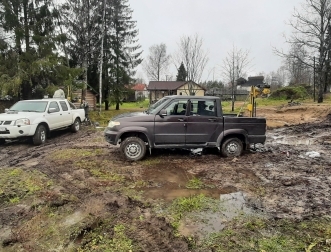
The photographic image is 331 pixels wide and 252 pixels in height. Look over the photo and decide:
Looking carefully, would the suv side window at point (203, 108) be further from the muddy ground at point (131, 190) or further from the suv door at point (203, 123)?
the muddy ground at point (131, 190)

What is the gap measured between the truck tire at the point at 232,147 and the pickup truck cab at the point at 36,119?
22.4 ft

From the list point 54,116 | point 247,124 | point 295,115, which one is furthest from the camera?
point 295,115

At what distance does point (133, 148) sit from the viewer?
7.02 metres

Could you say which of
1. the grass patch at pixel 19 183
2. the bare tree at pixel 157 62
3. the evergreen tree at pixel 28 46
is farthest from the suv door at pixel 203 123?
the bare tree at pixel 157 62

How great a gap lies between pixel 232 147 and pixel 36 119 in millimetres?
7141

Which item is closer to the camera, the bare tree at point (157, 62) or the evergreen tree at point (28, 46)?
the evergreen tree at point (28, 46)

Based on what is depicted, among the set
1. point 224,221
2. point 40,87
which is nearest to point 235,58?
point 40,87

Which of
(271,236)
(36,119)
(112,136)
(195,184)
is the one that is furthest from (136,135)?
(271,236)

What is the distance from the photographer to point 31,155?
772 cm

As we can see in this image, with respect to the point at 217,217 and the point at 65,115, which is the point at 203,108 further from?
the point at 65,115

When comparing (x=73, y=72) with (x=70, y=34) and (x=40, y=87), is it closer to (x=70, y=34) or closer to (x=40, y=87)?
(x=40, y=87)

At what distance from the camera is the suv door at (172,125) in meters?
7.01

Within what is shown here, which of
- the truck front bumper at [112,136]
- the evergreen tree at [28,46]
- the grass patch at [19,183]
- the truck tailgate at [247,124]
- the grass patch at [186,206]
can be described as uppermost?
the evergreen tree at [28,46]

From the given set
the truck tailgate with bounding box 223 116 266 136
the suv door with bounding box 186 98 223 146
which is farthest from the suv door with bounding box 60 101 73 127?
the truck tailgate with bounding box 223 116 266 136
